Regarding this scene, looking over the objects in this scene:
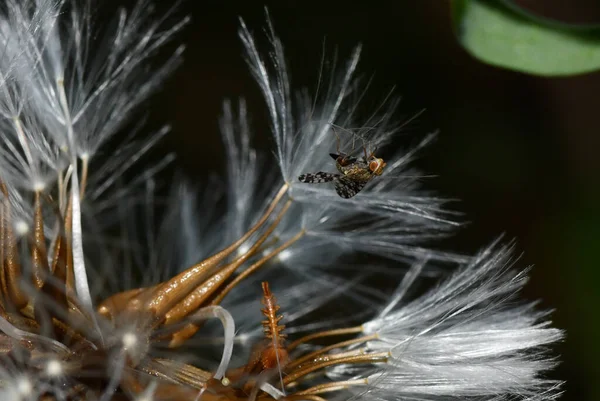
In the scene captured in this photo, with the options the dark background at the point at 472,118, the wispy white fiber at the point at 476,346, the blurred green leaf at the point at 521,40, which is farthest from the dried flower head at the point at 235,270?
the dark background at the point at 472,118

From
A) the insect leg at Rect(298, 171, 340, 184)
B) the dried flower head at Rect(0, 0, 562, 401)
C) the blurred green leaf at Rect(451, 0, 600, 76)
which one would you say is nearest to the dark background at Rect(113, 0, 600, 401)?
the dried flower head at Rect(0, 0, 562, 401)

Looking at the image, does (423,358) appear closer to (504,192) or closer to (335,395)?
(335,395)

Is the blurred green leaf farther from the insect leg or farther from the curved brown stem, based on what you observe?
the curved brown stem

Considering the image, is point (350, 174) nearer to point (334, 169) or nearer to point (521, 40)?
point (334, 169)

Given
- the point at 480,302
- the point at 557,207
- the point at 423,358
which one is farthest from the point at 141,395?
the point at 557,207

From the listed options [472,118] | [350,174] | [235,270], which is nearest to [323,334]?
[235,270]
